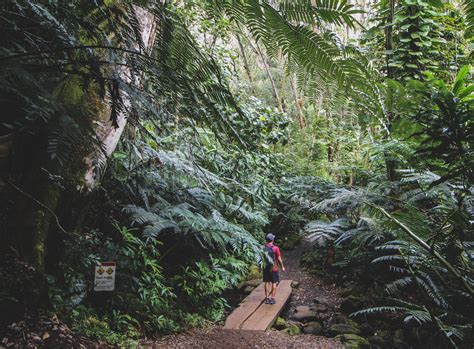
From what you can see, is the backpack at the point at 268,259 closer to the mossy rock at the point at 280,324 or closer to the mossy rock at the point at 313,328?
the mossy rock at the point at 280,324

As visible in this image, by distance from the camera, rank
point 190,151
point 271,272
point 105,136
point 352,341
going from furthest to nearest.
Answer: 1. point 271,272
2. point 352,341
3. point 105,136
4. point 190,151

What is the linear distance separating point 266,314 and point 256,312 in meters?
0.16

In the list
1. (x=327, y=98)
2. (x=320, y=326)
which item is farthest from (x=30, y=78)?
(x=320, y=326)

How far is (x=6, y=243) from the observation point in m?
2.24

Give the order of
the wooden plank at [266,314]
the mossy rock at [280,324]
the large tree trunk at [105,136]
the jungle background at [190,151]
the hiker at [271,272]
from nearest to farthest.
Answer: the jungle background at [190,151] < the large tree trunk at [105,136] < the wooden plank at [266,314] < the mossy rock at [280,324] < the hiker at [271,272]

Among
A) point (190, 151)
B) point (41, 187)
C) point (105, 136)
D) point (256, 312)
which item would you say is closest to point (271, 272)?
point (256, 312)

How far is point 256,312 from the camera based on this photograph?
491cm

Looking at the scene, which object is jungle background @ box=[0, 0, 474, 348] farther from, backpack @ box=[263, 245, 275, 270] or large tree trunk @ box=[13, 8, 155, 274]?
backpack @ box=[263, 245, 275, 270]

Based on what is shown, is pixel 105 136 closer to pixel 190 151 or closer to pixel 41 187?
pixel 41 187

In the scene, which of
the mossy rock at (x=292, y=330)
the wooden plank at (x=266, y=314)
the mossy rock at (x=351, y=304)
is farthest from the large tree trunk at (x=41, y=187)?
the mossy rock at (x=351, y=304)

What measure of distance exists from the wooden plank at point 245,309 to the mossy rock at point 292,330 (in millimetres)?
580

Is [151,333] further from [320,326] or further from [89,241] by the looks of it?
[320,326]

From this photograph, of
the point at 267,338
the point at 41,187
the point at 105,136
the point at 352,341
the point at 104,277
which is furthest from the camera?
the point at 267,338

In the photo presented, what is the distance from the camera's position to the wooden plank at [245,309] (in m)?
4.48
